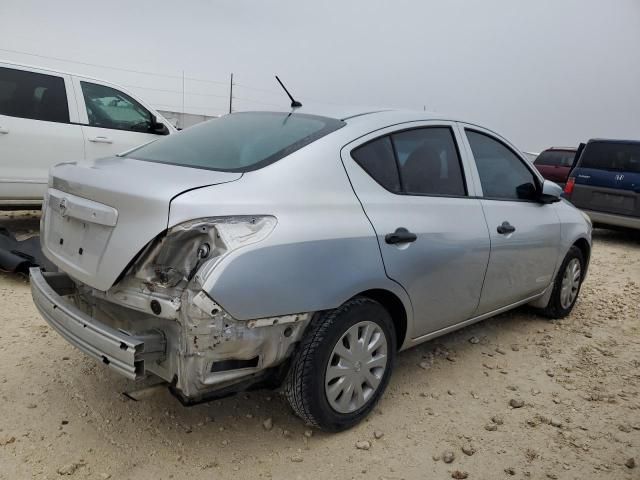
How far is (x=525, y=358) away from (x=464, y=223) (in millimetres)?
1306

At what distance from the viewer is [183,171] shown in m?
2.39

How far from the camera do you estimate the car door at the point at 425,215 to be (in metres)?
2.68

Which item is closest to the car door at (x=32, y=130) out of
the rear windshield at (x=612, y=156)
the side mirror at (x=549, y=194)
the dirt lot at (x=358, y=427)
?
the dirt lot at (x=358, y=427)

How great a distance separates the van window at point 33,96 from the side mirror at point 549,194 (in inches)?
191

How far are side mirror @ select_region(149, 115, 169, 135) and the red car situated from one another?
33.1 feet

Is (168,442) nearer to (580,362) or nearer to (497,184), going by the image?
(497,184)

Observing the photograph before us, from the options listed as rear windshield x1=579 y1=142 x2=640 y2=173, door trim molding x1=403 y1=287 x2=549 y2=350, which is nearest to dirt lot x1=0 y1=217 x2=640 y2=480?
door trim molding x1=403 y1=287 x2=549 y2=350

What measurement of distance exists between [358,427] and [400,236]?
1002 millimetres

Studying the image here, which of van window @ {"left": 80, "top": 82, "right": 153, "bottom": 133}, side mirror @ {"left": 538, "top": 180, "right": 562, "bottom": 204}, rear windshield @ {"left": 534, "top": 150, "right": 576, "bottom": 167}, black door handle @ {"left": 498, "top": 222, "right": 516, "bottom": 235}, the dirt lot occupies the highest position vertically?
van window @ {"left": 80, "top": 82, "right": 153, "bottom": 133}

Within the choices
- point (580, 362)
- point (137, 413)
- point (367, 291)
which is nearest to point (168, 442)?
point (137, 413)

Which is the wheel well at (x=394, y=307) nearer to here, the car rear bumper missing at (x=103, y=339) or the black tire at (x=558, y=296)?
the car rear bumper missing at (x=103, y=339)

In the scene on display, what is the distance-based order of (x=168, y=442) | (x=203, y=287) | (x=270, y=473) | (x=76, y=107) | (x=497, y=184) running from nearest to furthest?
(x=203, y=287)
(x=270, y=473)
(x=168, y=442)
(x=497, y=184)
(x=76, y=107)

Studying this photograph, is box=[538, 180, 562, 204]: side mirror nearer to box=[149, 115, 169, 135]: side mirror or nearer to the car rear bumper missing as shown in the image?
the car rear bumper missing

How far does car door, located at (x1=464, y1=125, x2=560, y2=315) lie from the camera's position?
3.44 m
